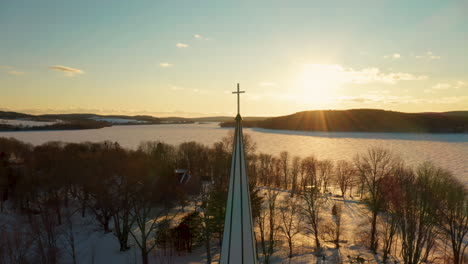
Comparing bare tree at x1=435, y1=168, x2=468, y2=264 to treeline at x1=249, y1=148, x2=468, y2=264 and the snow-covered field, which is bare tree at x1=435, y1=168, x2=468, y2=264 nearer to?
treeline at x1=249, y1=148, x2=468, y2=264

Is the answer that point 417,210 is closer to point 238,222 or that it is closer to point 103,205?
point 238,222

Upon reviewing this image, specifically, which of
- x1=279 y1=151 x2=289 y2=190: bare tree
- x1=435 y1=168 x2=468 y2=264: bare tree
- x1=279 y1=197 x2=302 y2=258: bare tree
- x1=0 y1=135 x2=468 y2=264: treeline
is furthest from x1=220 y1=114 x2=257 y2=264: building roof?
x1=279 y1=151 x2=289 y2=190: bare tree

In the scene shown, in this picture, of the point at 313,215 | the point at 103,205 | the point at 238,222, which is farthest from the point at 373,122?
the point at 238,222

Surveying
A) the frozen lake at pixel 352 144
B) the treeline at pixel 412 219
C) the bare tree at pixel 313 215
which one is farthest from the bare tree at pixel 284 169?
the frozen lake at pixel 352 144

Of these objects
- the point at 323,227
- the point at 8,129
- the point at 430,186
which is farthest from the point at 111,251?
the point at 8,129

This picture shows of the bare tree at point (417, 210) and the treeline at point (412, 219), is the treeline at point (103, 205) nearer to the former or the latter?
the treeline at point (412, 219)

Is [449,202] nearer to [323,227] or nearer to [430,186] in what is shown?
[430,186]
